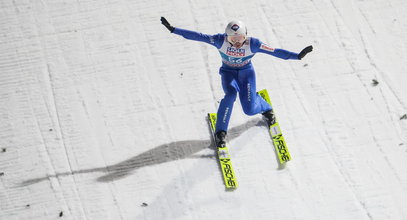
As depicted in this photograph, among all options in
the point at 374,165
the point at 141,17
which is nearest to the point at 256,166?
the point at 374,165

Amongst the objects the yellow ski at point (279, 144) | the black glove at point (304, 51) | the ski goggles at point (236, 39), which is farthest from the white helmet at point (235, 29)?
the yellow ski at point (279, 144)

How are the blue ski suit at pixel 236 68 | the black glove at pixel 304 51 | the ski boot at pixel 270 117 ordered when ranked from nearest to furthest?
the black glove at pixel 304 51 < the blue ski suit at pixel 236 68 < the ski boot at pixel 270 117

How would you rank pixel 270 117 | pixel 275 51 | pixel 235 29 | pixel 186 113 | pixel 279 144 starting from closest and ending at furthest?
pixel 235 29 < pixel 275 51 < pixel 279 144 < pixel 270 117 < pixel 186 113

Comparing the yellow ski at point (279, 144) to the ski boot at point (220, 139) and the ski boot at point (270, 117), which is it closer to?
the ski boot at point (270, 117)

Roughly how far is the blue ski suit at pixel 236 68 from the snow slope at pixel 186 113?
0.63 metres

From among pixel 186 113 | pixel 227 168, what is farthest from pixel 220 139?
pixel 186 113

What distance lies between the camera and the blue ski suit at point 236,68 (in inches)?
215

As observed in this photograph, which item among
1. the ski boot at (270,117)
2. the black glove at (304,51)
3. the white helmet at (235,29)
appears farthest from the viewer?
the ski boot at (270,117)

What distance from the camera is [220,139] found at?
6023mm

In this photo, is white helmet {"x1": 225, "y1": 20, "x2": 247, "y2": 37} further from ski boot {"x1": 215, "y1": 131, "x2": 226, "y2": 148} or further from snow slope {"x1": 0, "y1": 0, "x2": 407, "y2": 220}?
snow slope {"x1": 0, "y1": 0, "x2": 407, "y2": 220}

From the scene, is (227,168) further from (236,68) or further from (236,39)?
(236,39)

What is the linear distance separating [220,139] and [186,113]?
2.34ft

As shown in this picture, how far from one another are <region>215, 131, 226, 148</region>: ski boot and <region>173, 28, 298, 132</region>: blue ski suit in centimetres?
7

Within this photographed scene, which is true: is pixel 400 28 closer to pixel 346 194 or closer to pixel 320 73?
pixel 320 73
